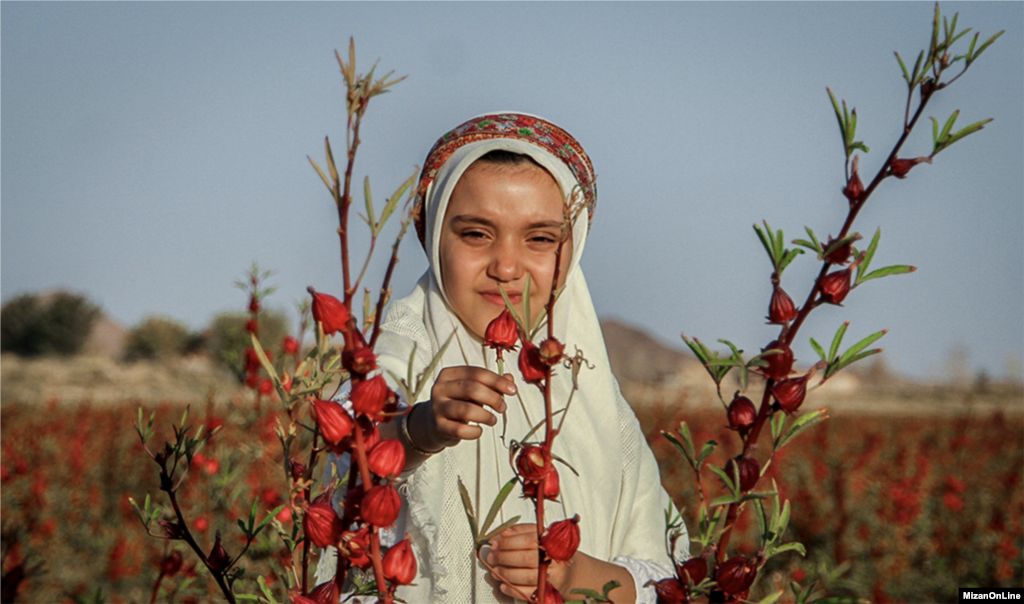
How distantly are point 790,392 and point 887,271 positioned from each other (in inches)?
4.8

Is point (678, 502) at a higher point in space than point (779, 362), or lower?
lower

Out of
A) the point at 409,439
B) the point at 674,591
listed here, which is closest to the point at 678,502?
the point at 409,439

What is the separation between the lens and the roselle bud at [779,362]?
19.8 inches

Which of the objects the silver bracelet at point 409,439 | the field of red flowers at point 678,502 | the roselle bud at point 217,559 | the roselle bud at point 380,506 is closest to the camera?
the roselle bud at point 380,506

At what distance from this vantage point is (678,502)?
13.7 feet

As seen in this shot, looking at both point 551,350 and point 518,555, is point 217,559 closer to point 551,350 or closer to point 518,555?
point 518,555

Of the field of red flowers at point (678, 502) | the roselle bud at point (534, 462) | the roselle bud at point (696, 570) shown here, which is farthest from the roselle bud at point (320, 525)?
the field of red flowers at point (678, 502)

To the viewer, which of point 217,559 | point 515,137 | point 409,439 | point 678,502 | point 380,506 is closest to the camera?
point 380,506

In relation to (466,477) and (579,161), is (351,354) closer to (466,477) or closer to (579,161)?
(466,477)

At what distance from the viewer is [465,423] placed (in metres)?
0.64

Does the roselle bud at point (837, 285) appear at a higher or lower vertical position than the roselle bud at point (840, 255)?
lower

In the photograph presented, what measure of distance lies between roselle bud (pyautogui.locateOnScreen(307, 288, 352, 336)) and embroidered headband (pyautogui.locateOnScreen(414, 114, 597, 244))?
986mm

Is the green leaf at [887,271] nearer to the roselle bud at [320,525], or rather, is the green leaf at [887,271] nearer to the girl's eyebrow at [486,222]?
the roselle bud at [320,525]

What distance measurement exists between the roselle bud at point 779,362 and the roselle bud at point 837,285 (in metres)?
0.05
